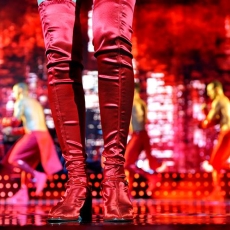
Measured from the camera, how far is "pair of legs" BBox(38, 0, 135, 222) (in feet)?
3.75

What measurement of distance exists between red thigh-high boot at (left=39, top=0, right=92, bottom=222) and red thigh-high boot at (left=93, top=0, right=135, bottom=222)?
83 millimetres

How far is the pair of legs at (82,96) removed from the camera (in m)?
1.14

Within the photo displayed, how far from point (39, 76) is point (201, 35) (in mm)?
1542

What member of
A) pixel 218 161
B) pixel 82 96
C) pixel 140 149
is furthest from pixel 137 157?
pixel 82 96

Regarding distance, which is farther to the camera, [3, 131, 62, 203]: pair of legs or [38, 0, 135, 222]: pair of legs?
[3, 131, 62, 203]: pair of legs

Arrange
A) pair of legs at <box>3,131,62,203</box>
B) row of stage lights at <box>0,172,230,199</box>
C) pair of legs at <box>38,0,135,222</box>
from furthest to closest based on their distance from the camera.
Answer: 1. row of stage lights at <box>0,172,230,199</box>
2. pair of legs at <box>3,131,62,203</box>
3. pair of legs at <box>38,0,135,222</box>

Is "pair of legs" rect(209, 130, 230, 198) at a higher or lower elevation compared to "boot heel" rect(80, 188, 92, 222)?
higher

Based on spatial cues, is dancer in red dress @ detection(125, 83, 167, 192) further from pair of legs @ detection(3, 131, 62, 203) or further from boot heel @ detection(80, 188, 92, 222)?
boot heel @ detection(80, 188, 92, 222)

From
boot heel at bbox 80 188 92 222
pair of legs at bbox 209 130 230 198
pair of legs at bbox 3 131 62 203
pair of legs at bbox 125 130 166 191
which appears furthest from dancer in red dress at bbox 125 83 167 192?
boot heel at bbox 80 188 92 222

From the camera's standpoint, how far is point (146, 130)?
4816 mm

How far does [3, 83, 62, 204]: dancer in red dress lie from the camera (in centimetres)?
452

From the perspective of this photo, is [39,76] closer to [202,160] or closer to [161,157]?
[161,157]

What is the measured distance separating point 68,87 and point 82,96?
0.05 m

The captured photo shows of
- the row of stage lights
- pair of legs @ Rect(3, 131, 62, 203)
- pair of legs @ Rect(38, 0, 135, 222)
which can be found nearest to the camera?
pair of legs @ Rect(38, 0, 135, 222)
